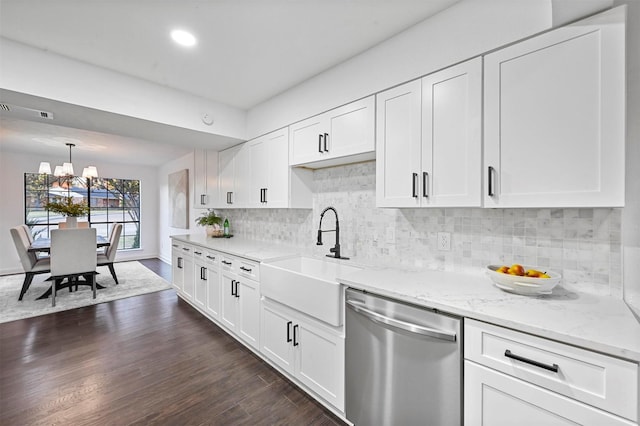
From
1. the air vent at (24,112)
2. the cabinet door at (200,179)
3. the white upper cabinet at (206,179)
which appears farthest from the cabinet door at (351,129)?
the cabinet door at (200,179)

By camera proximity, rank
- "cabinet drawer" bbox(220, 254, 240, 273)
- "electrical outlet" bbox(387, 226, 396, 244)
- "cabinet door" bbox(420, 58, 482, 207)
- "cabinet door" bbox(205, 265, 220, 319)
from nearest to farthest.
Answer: "cabinet door" bbox(420, 58, 482, 207)
"electrical outlet" bbox(387, 226, 396, 244)
"cabinet drawer" bbox(220, 254, 240, 273)
"cabinet door" bbox(205, 265, 220, 319)

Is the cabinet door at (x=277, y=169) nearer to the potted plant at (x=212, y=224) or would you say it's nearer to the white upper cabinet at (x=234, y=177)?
the white upper cabinet at (x=234, y=177)

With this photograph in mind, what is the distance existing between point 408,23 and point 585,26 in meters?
0.93

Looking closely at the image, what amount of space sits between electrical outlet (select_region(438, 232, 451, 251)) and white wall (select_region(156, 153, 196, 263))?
16.9 feet

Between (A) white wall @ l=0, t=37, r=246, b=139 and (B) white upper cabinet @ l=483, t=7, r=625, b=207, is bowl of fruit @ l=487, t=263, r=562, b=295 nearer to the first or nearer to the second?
(B) white upper cabinet @ l=483, t=7, r=625, b=207

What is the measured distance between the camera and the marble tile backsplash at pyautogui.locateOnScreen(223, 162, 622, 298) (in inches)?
55.2

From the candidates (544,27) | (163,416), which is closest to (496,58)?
(544,27)

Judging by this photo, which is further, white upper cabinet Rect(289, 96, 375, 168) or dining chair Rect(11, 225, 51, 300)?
dining chair Rect(11, 225, 51, 300)

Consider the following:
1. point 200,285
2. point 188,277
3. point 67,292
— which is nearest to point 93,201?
point 67,292

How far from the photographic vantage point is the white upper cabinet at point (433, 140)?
1.54 m

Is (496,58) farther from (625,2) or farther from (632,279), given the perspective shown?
(632,279)

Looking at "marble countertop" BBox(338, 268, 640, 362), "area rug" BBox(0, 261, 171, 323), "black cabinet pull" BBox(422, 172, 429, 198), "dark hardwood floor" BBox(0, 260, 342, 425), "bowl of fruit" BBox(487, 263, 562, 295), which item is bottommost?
"dark hardwood floor" BBox(0, 260, 342, 425)

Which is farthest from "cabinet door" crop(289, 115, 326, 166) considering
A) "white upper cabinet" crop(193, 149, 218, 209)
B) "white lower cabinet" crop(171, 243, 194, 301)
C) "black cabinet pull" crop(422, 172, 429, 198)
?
"white lower cabinet" crop(171, 243, 194, 301)

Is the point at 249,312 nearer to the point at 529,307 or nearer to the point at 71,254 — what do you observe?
the point at 529,307
